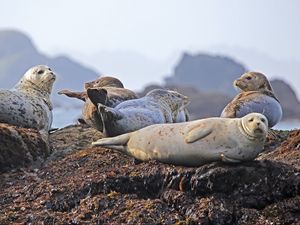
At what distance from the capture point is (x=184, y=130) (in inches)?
341

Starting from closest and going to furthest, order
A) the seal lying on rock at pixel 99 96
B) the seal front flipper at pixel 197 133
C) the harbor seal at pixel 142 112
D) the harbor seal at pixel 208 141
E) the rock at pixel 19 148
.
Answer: the harbor seal at pixel 208 141, the seal front flipper at pixel 197 133, the rock at pixel 19 148, the harbor seal at pixel 142 112, the seal lying on rock at pixel 99 96

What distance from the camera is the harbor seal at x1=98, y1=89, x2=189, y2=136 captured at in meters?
10.2

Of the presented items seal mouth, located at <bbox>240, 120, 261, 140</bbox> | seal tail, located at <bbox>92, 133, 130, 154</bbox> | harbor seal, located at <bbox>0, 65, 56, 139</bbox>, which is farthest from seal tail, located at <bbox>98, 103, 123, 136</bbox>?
seal mouth, located at <bbox>240, 120, 261, 140</bbox>

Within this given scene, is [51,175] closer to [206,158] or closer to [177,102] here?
[206,158]

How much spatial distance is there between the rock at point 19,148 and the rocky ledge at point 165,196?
0.80 m

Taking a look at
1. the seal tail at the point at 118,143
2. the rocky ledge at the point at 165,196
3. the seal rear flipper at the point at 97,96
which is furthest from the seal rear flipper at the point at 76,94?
the rocky ledge at the point at 165,196

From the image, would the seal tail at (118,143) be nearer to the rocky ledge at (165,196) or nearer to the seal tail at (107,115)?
the rocky ledge at (165,196)

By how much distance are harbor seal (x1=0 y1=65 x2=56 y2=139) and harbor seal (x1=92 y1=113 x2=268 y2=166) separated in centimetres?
245

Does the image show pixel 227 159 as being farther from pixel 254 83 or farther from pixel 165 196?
pixel 254 83

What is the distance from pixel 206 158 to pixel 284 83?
6568 centimetres

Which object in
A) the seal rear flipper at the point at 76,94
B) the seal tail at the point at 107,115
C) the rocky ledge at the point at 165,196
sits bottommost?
the rocky ledge at the point at 165,196

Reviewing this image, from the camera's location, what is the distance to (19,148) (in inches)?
391

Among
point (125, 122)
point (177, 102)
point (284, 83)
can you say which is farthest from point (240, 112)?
point (284, 83)

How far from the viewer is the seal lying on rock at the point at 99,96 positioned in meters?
10.8
